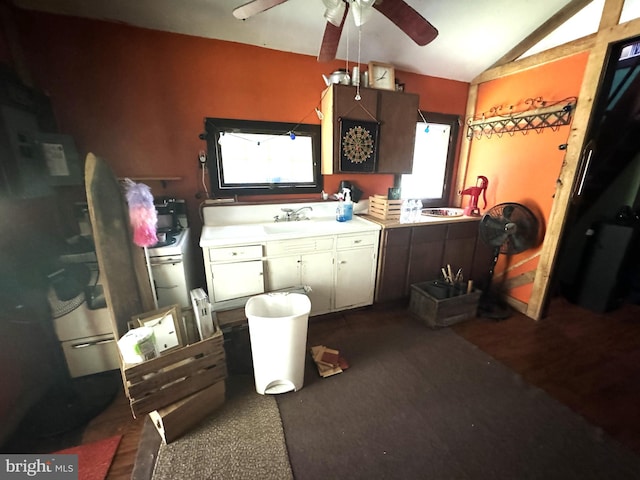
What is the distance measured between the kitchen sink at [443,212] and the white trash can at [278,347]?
183 cm

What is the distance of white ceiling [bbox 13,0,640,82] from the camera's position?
170 centimetres

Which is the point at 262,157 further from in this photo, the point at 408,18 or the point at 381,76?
the point at 408,18

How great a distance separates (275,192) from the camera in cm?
241

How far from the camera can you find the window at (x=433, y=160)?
9.37 feet

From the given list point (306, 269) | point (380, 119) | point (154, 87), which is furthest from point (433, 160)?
point (154, 87)

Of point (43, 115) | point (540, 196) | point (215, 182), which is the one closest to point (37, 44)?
point (43, 115)

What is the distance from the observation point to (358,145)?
90.2 inches

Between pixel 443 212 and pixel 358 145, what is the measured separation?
1.31 m

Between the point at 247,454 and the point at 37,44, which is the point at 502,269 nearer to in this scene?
the point at 247,454

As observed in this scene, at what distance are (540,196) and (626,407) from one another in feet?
5.35

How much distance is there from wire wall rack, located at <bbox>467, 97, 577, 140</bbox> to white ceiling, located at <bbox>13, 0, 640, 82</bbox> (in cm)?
55

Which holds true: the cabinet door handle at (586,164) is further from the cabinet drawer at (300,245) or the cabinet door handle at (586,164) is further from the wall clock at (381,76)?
the cabinet drawer at (300,245)

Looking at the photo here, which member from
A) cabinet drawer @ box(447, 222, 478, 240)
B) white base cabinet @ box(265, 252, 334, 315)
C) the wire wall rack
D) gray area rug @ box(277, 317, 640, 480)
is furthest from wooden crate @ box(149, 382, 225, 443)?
the wire wall rack

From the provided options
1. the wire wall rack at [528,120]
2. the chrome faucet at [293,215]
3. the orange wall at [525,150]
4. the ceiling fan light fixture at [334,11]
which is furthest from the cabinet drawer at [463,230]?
the ceiling fan light fixture at [334,11]
